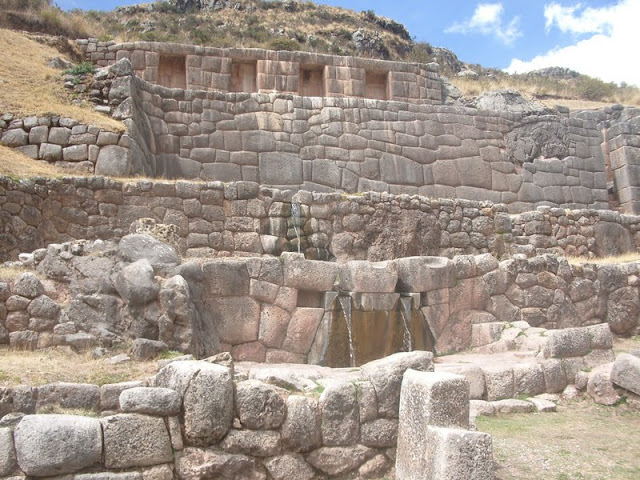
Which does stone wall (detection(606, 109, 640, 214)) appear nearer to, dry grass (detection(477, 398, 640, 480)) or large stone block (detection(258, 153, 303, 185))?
large stone block (detection(258, 153, 303, 185))

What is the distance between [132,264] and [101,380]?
2041 mm

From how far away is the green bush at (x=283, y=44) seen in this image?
3048 centimetres

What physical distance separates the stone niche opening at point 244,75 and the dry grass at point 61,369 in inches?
509

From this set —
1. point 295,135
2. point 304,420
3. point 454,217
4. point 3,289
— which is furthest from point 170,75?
point 304,420

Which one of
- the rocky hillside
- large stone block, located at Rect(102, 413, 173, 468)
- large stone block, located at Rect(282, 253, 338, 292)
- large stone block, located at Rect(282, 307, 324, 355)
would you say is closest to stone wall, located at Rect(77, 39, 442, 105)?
the rocky hillside

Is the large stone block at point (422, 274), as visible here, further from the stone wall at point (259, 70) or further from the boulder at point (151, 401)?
the stone wall at point (259, 70)

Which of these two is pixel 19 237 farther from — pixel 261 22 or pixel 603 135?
pixel 261 22

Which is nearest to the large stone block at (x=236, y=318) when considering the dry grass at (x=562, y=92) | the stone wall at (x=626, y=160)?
the stone wall at (x=626, y=160)

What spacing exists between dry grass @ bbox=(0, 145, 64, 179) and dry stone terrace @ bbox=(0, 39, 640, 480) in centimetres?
29

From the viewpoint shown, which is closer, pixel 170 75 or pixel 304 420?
pixel 304 420

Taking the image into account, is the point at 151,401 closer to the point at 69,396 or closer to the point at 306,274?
the point at 69,396

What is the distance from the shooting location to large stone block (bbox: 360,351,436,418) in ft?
17.6

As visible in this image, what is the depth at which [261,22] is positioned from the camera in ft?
120

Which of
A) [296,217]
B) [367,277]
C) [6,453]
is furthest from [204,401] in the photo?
[296,217]
